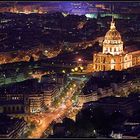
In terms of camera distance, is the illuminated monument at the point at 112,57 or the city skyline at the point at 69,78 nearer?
the city skyline at the point at 69,78

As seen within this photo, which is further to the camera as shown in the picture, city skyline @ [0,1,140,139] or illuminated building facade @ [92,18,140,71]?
illuminated building facade @ [92,18,140,71]

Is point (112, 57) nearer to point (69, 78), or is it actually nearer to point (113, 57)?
point (113, 57)

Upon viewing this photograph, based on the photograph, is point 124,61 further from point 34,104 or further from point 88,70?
point 34,104

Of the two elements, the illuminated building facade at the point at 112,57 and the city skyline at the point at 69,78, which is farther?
the illuminated building facade at the point at 112,57

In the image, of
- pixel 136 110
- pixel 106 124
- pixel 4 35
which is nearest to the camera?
pixel 106 124

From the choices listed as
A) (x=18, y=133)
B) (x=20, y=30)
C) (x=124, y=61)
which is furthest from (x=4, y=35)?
(x=18, y=133)

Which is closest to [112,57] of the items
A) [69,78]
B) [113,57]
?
[113,57]
